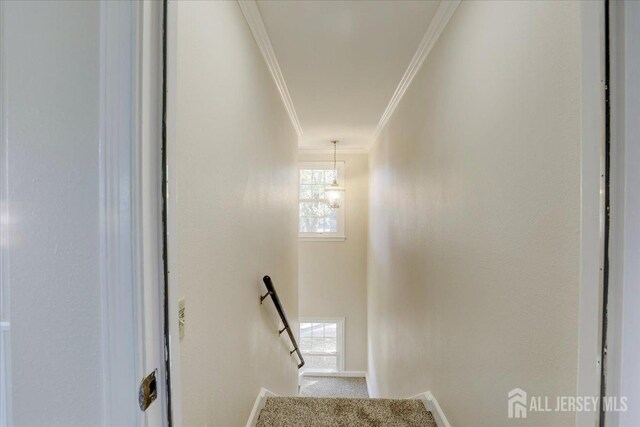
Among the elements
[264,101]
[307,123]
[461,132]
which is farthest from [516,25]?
[307,123]

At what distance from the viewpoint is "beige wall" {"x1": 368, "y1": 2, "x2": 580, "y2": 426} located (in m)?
0.83

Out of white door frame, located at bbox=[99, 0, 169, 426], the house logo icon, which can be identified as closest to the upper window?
the house logo icon

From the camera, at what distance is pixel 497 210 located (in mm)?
1160

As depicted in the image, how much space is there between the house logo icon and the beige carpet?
88cm

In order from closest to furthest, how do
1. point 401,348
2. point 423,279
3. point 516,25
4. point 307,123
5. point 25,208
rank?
point 25,208
point 516,25
point 423,279
point 401,348
point 307,123

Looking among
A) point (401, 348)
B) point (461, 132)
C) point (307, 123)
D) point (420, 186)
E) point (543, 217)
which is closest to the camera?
point (543, 217)

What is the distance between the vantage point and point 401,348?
9.39 feet

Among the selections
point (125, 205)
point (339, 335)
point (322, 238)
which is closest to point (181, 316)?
point (125, 205)

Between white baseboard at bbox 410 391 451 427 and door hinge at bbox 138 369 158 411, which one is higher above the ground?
door hinge at bbox 138 369 158 411

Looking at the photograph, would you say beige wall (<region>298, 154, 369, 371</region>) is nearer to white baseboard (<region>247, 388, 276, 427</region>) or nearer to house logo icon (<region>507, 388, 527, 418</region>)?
white baseboard (<region>247, 388, 276, 427</region>)

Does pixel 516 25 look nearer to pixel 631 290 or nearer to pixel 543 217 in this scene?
pixel 543 217

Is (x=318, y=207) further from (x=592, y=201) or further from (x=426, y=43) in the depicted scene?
(x=592, y=201)

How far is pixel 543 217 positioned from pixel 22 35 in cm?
127

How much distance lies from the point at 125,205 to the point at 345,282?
17.4ft
